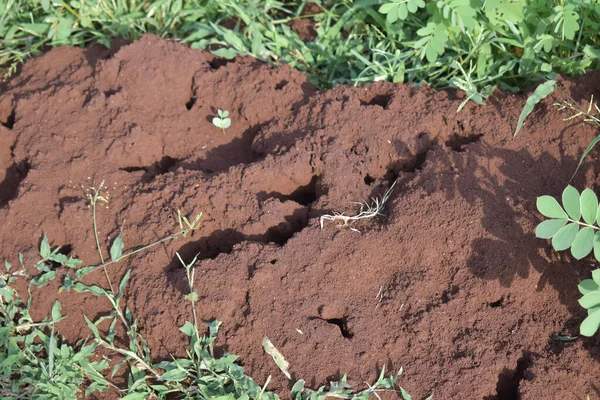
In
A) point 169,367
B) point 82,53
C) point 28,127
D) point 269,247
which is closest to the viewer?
point 169,367

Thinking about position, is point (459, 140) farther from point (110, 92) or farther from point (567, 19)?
point (110, 92)

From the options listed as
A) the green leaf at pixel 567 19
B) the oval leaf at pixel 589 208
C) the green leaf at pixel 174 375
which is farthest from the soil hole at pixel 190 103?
the oval leaf at pixel 589 208

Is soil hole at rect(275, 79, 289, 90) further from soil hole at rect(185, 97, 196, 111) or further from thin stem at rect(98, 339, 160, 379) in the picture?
thin stem at rect(98, 339, 160, 379)

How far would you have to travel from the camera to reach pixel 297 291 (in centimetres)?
242

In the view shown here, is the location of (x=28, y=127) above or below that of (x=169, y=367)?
above

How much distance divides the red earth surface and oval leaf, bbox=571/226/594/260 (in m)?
0.29

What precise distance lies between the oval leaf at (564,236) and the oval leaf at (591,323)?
0.23m

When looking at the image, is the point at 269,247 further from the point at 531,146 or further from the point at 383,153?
the point at 531,146

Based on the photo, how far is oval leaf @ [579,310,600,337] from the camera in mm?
2133

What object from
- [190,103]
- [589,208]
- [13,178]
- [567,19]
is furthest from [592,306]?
[13,178]

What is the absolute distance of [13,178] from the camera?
113 inches

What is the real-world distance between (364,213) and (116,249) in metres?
0.96

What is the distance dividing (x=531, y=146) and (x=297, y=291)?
1.15m

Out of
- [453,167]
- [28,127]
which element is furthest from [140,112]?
[453,167]
